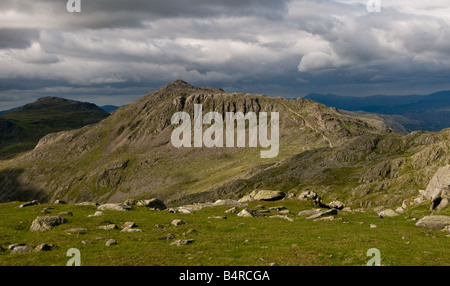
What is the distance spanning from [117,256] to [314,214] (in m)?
34.6

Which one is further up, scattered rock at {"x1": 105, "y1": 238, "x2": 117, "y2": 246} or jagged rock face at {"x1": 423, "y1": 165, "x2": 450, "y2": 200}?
scattered rock at {"x1": 105, "y1": 238, "x2": 117, "y2": 246}

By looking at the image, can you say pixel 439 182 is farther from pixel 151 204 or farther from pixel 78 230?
pixel 78 230

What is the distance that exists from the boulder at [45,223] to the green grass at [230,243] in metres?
0.93

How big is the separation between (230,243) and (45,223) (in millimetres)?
21966

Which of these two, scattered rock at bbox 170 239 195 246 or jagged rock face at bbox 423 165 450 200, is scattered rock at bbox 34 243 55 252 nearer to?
scattered rock at bbox 170 239 195 246

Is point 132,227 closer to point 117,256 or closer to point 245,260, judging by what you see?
point 117,256

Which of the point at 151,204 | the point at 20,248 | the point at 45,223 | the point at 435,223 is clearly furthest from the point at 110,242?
the point at 435,223

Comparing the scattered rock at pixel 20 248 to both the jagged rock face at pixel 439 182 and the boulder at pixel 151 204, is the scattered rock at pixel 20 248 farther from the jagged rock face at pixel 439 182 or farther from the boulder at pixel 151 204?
the jagged rock face at pixel 439 182

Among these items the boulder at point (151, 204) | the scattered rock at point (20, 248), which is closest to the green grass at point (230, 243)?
the scattered rock at point (20, 248)

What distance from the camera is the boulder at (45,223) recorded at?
39156 millimetres

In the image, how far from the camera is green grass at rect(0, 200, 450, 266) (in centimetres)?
2802

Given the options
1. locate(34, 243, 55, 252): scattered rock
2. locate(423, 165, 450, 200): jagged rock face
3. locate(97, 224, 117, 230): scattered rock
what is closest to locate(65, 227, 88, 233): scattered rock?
locate(97, 224, 117, 230): scattered rock

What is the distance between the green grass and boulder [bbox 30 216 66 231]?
36.6 inches

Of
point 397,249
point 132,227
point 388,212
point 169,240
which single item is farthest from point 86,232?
point 388,212
